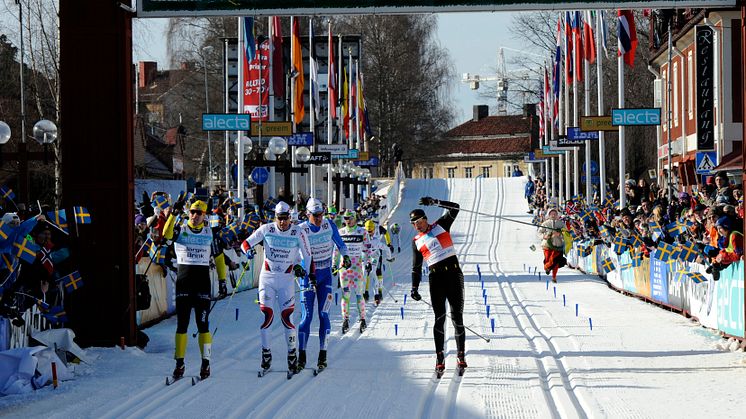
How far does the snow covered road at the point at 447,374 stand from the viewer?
10.5 meters

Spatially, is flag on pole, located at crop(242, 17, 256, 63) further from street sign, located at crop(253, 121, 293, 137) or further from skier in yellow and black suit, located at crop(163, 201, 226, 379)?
skier in yellow and black suit, located at crop(163, 201, 226, 379)

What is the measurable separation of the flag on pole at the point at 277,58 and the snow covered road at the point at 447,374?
12677mm

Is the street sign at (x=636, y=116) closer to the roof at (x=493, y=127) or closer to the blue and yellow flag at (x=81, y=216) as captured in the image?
the blue and yellow flag at (x=81, y=216)

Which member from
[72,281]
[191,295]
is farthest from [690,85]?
[191,295]

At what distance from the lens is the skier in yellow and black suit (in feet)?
41.3

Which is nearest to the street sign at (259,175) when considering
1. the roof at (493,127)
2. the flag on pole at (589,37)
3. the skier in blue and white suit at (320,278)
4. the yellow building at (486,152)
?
the flag on pole at (589,37)

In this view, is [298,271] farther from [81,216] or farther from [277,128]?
[277,128]

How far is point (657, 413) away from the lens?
10.1m

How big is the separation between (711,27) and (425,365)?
24339 mm

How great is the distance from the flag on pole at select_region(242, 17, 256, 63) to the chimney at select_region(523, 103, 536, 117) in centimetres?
3244

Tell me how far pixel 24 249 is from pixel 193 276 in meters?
1.87

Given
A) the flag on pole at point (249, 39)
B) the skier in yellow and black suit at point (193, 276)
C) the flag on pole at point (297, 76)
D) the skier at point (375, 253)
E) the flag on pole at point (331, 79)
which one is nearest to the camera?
the skier in yellow and black suit at point (193, 276)

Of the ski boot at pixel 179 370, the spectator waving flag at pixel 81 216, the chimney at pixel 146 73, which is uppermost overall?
the chimney at pixel 146 73

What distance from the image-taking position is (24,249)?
11977mm
